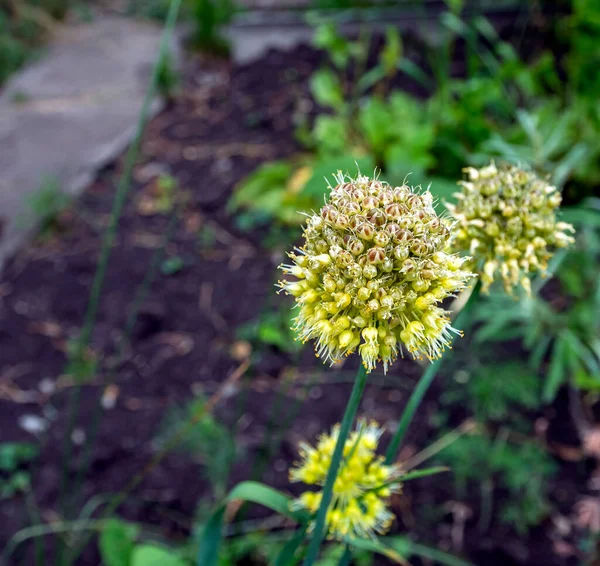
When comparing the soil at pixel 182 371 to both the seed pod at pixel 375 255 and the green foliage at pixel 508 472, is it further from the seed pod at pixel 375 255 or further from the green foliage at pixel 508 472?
the seed pod at pixel 375 255

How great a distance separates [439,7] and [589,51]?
8.14ft

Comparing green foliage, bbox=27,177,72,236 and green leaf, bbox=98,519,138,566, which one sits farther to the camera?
green foliage, bbox=27,177,72,236

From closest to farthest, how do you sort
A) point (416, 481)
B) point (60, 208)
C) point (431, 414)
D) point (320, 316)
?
point (320, 316) → point (416, 481) → point (431, 414) → point (60, 208)

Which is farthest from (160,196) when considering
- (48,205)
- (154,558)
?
(154,558)

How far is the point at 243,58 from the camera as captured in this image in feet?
18.2

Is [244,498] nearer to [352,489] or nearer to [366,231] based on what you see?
[352,489]

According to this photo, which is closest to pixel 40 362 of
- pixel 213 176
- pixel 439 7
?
pixel 213 176

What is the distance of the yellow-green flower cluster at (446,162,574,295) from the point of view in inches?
44.1

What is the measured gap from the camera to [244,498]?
0.99 metres

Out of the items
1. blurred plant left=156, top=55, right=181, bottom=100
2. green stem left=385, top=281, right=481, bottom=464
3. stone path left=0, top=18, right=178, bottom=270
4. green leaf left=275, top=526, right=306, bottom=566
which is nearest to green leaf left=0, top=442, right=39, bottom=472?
stone path left=0, top=18, right=178, bottom=270

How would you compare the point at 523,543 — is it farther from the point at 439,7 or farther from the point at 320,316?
the point at 439,7

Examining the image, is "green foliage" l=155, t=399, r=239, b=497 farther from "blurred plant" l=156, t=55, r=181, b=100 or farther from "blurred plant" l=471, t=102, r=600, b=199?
"blurred plant" l=156, t=55, r=181, b=100

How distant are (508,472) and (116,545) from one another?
1.45 meters

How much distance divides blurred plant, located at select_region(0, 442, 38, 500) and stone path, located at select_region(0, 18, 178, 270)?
56.8 inches
